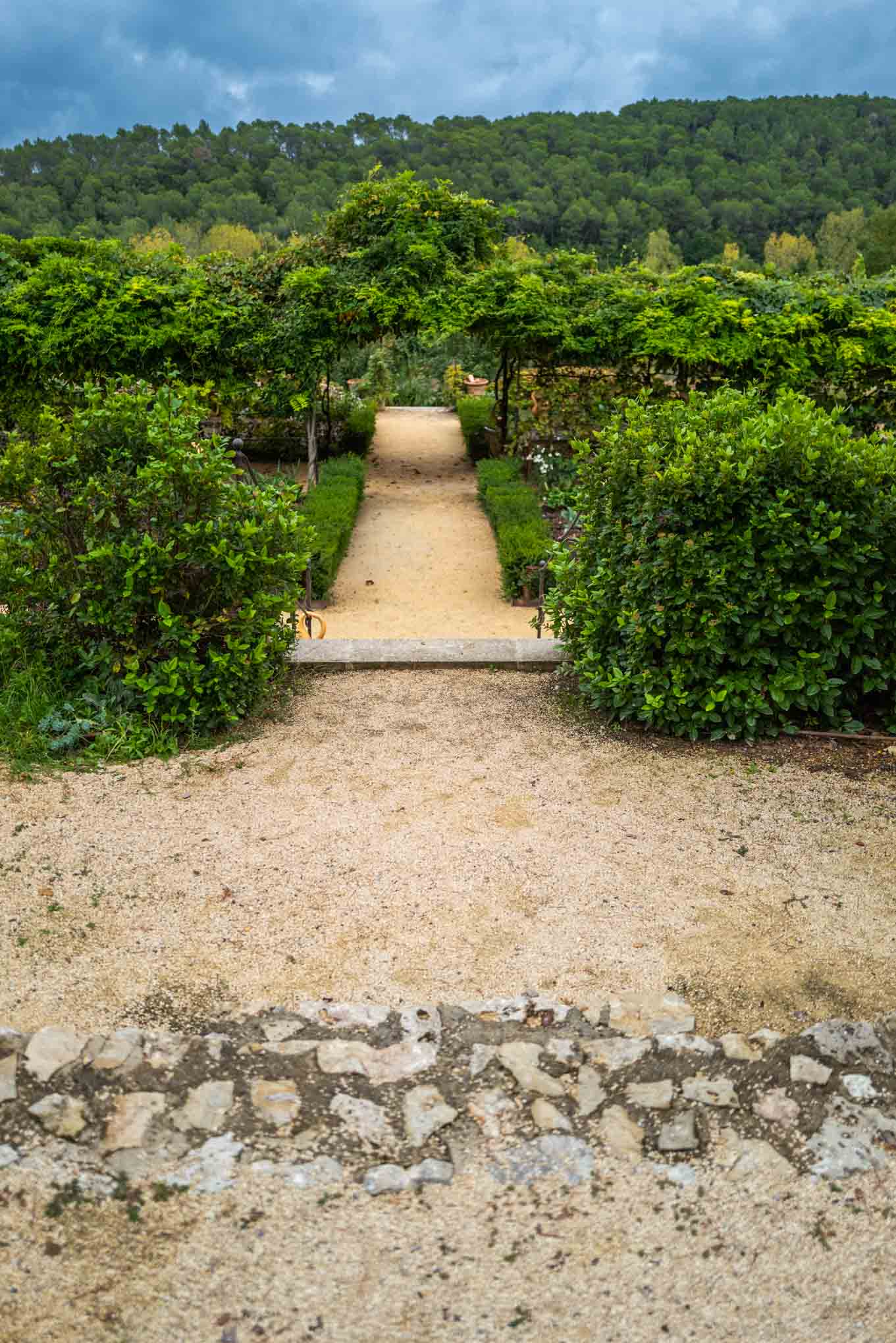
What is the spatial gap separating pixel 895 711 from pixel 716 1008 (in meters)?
2.27

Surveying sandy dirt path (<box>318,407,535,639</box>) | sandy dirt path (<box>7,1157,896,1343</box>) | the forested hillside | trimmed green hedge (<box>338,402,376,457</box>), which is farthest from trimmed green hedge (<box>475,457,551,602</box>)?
the forested hillside

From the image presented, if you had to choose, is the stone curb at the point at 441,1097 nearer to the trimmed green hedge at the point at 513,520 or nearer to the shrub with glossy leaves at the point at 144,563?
the shrub with glossy leaves at the point at 144,563

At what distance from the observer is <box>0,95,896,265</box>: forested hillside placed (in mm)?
36812

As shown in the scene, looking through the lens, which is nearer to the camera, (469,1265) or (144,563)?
(469,1265)

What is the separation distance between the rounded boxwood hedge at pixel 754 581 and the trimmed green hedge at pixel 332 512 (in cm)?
350

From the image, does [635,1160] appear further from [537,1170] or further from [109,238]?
[109,238]

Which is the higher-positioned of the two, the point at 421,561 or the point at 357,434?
the point at 357,434

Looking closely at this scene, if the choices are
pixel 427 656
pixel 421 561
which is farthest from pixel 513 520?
pixel 427 656

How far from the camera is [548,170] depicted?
37.9 m

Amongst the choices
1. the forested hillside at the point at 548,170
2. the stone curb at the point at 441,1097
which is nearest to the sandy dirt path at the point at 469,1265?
the stone curb at the point at 441,1097

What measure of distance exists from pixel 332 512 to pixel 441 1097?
893 centimetres

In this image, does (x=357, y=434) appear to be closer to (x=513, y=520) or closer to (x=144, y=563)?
(x=513, y=520)

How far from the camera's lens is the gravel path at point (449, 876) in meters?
2.87

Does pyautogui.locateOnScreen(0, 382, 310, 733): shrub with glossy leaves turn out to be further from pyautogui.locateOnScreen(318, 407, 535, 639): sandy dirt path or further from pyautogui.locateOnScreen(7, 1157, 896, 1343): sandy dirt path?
pyautogui.locateOnScreen(7, 1157, 896, 1343): sandy dirt path
